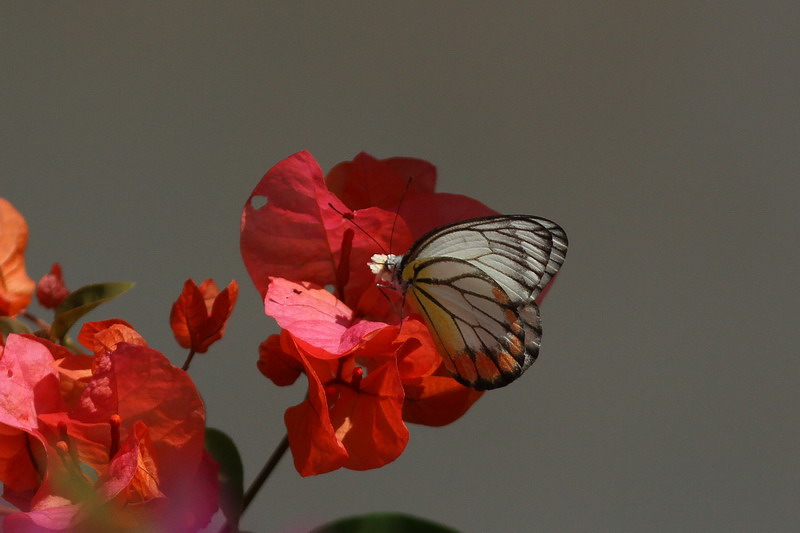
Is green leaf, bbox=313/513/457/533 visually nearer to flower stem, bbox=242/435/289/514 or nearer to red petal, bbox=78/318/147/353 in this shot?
flower stem, bbox=242/435/289/514

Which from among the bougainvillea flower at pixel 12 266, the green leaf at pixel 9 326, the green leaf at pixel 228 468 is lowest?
the green leaf at pixel 228 468

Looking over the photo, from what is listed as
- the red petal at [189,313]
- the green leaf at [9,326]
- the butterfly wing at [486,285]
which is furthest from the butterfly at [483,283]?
the green leaf at [9,326]

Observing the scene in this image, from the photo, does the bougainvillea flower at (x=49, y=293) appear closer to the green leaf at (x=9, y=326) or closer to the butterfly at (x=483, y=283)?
the green leaf at (x=9, y=326)

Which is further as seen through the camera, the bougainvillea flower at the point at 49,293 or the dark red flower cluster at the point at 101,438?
the bougainvillea flower at the point at 49,293

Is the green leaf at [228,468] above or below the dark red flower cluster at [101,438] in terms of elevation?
below

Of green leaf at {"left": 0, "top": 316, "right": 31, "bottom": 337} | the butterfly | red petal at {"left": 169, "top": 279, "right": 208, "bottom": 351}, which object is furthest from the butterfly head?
green leaf at {"left": 0, "top": 316, "right": 31, "bottom": 337}

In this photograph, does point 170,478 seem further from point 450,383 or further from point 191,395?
point 450,383

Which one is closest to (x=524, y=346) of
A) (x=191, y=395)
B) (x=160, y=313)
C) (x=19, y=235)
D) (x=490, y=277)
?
(x=490, y=277)
